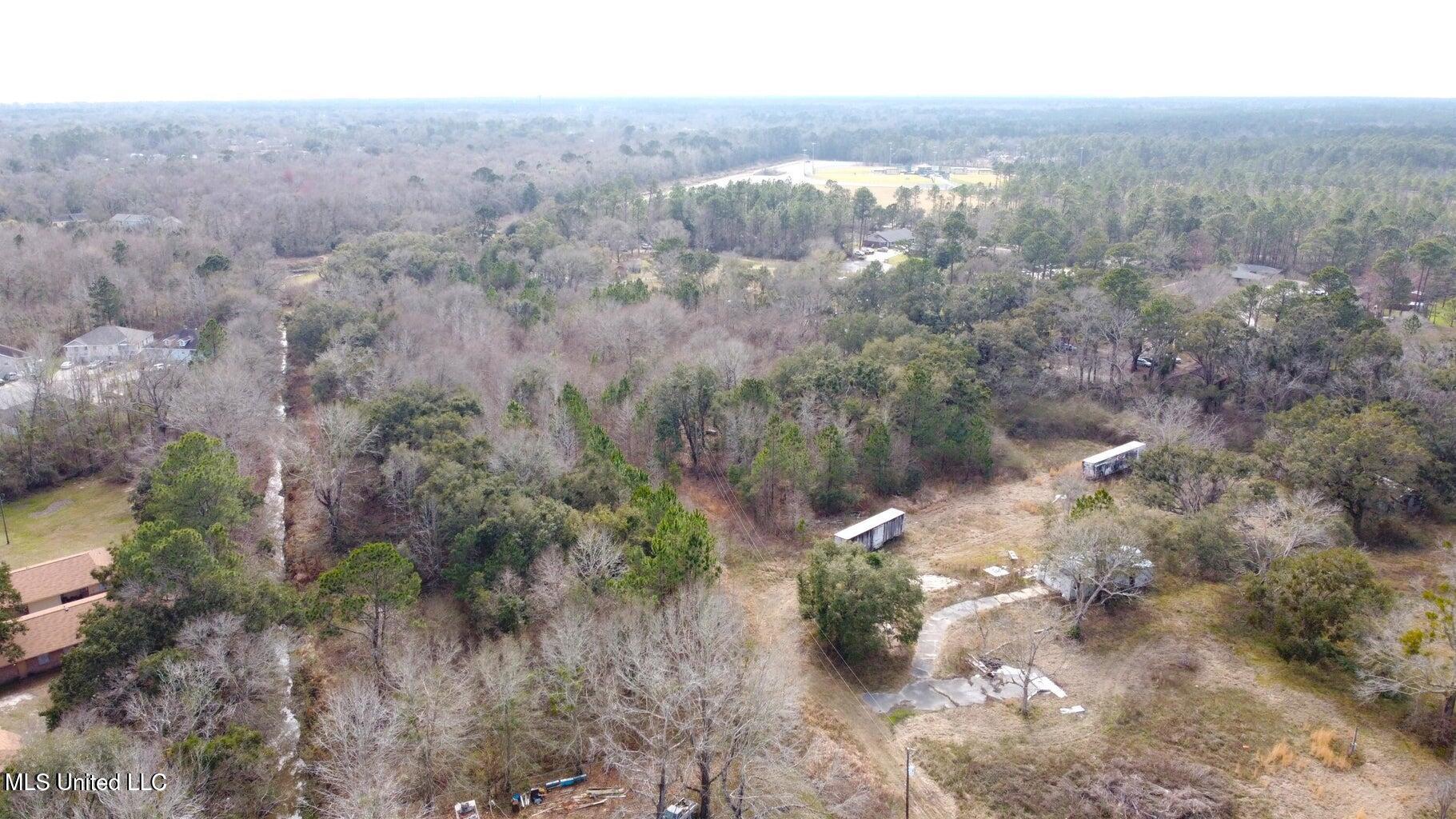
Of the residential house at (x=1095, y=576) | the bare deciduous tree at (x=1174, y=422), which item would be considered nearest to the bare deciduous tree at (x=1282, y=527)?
the residential house at (x=1095, y=576)

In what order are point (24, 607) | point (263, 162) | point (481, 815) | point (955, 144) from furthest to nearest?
point (955, 144) → point (263, 162) → point (24, 607) → point (481, 815)

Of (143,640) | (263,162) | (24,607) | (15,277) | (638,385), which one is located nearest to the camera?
(143,640)

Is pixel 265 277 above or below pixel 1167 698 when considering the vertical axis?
above

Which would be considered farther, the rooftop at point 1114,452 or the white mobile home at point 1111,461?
the rooftop at point 1114,452

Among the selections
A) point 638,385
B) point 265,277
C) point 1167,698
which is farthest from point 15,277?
point 1167,698

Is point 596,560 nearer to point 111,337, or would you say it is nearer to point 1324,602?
point 1324,602

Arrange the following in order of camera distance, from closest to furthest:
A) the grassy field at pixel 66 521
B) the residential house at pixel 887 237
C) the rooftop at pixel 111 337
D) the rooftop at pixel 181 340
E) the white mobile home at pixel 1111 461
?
the grassy field at pixel 66 521 → the white mobile home at pixel 1111 461 → the rooftop at pixel 111 337 → the rooftop at pixel 181 340 → the residential house at pixel 887 237

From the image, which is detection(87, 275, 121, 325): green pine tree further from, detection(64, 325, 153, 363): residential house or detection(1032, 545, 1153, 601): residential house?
detection(1032, 545, 1153, 601): residential house

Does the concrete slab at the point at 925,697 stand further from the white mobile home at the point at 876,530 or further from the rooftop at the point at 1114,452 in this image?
the rooftop at the point at 1114,452

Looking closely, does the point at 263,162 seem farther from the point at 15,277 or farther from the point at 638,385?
the point at 638,385
